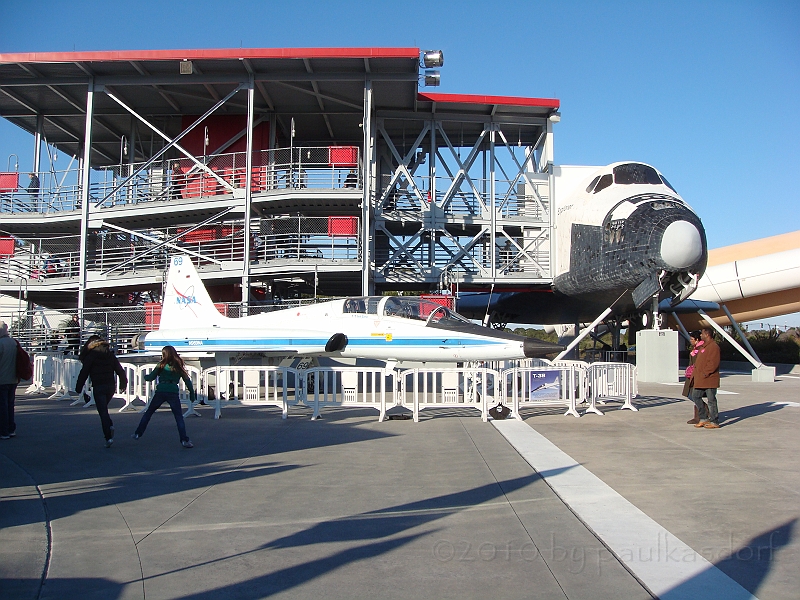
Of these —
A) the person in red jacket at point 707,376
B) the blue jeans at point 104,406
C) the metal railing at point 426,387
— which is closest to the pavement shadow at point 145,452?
the blue jeans at point 104,406

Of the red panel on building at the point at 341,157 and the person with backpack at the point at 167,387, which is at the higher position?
the red panel on building at the point at 341,157

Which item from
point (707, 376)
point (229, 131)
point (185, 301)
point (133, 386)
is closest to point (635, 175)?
point (707, 376)

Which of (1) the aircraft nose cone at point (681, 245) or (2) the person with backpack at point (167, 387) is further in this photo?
(1) the aircraft nose cone at point (681, 245)

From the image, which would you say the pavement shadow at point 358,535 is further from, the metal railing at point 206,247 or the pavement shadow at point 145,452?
the metal railing at point 206,247

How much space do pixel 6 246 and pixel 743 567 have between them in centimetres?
2831

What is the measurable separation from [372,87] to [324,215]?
210 inches

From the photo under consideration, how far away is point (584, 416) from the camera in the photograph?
41.2 feet

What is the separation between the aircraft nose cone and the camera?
14.4m

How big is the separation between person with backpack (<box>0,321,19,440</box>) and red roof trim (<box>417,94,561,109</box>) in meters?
18.5

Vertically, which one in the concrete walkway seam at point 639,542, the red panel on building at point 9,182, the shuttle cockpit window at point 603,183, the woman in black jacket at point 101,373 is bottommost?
the concrete walkway seam at point 639,542

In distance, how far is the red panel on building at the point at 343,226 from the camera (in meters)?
23.9

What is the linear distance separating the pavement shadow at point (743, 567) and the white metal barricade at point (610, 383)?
26.0ft

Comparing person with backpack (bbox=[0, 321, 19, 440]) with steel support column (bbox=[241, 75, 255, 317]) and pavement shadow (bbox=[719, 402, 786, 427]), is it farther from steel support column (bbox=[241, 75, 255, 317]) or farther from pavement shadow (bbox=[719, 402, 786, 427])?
steel support column (bbox=[241, 75, 255, 317])

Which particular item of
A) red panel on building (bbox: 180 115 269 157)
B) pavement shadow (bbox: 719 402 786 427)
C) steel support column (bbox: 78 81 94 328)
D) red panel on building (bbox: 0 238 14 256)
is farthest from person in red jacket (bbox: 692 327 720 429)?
red panel on building (bbox: 0 238 14 256)
